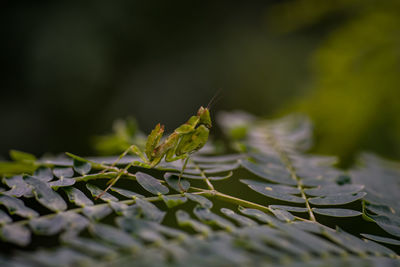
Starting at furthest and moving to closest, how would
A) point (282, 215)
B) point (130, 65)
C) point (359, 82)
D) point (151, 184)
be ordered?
point (130, 65), point (359, 82), point (151, 184), point (282, 215)

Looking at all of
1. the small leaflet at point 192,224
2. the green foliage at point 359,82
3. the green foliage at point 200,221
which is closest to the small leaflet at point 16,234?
the green foliage at point 200,221

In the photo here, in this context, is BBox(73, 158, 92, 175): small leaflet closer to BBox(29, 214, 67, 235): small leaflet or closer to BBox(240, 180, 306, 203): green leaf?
BBox(29, 214, 67, 235): small leaflet

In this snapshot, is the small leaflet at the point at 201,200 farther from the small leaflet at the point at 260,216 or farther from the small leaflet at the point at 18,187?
the small leaflet at the point at 18,187

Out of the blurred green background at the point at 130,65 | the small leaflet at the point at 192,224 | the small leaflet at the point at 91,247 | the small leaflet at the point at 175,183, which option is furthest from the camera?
the blurred green background at the point at 130,65

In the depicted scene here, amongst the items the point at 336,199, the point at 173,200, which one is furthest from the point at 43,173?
the point at 336,199

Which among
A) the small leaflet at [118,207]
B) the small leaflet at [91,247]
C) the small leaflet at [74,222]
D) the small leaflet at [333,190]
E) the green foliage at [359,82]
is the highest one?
the green foliage at [359,82]

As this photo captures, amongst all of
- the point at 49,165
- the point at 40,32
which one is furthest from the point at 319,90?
the point at 40,32

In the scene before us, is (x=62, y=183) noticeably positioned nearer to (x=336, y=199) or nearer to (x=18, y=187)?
(x=18, y=187)
